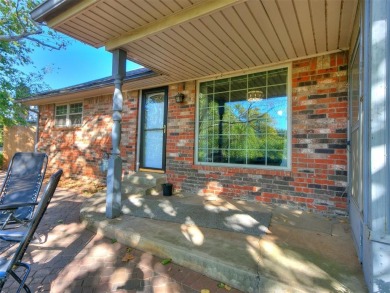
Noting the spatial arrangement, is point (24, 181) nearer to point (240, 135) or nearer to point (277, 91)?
point (240, 135)

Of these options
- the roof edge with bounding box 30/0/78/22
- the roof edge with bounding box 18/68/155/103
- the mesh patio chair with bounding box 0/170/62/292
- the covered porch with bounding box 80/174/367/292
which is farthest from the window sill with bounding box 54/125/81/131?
the mesh patio chair with bounding box 0/170/62/292

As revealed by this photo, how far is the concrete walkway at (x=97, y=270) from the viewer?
1943mm

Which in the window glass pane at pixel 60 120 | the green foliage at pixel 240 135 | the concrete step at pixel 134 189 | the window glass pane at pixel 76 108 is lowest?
the concrete step at pixel 134 189

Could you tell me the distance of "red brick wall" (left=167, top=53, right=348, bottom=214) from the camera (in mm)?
3303

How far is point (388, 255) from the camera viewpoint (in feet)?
4.90

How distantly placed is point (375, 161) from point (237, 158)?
9.08 ft

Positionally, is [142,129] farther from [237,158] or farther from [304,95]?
[304,95]

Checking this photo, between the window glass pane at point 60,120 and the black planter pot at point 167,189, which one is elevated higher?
the window glass pane at point 60,120

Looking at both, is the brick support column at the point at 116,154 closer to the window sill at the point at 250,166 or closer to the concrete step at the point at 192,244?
the concrete step at the point at 192,244

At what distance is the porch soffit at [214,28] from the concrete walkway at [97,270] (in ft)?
9.01

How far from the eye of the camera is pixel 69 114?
7.34 m

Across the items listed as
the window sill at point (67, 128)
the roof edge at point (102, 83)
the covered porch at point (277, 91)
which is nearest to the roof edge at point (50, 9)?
the covered porch at point (277, 91)

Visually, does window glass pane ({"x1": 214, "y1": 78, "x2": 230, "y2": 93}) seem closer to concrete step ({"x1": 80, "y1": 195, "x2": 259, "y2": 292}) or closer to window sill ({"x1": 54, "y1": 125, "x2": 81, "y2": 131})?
concrete step ({"x1": 80, "y1": 195, "x2": 259, "y2": 292})

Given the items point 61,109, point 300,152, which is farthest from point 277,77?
point 61,109
